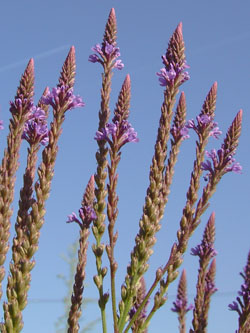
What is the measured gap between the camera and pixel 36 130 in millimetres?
3977

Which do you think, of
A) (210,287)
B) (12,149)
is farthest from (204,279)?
(12,149)

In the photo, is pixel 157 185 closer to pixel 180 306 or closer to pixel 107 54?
pixel 107 54

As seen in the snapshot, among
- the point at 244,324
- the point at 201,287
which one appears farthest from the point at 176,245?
the point at 201,287

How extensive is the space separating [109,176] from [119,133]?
33 cm

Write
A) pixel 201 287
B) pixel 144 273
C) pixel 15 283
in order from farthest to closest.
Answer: pixel 201 287 < pixel 144 273 < pixel 15 283

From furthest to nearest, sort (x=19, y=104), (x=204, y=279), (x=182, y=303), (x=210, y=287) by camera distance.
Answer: (x=182, y=303) < (x=210, y=287) < (x=204, y=279) < (x=19, y=104)

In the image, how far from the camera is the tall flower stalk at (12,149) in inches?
138

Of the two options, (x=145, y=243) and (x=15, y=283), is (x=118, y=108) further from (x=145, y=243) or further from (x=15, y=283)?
(x=15, y=283)

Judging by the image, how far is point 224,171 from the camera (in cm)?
456

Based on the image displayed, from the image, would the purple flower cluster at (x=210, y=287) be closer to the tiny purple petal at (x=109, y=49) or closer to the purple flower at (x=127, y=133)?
the purple flower at (x=127, y=133)

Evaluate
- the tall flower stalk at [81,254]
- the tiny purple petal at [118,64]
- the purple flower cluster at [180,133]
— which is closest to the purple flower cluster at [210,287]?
the tall flower stalk at [81,254]

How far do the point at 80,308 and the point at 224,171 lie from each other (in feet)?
5.23

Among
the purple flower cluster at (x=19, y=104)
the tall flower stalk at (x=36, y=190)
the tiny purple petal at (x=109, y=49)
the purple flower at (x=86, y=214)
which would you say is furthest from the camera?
the purple flower at (x=86, y=214)

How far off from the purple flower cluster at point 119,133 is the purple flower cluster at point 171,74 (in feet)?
1.64
